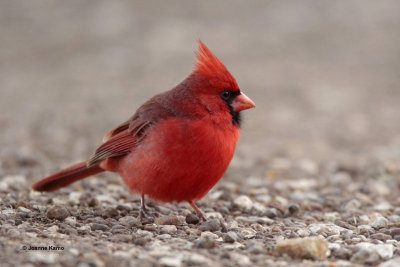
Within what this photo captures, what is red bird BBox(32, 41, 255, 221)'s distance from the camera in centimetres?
384

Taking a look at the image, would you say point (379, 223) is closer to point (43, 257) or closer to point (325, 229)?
point (325, 229)

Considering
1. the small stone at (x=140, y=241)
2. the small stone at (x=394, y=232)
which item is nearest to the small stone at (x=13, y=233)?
the small stone at (x=140, y=241)

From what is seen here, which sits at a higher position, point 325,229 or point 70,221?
point 70,221

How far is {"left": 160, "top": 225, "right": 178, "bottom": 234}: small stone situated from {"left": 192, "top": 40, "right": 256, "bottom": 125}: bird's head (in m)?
0.89

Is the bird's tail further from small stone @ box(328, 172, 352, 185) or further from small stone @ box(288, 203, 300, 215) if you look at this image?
small stone @ box(328, 172, 352, 185)

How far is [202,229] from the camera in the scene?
3.78 metres

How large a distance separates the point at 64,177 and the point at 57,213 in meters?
0.92

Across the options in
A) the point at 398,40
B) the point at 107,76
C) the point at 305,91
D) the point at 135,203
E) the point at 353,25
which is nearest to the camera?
the point at 135,203

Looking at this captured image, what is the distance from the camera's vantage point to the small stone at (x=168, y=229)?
146 inches

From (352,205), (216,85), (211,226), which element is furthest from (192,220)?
(352,205)

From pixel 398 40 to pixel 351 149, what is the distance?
715 cm

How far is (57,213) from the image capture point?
378 cm

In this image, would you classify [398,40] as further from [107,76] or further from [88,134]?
[88,134]

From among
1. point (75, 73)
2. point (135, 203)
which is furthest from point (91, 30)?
point (135, 203)
